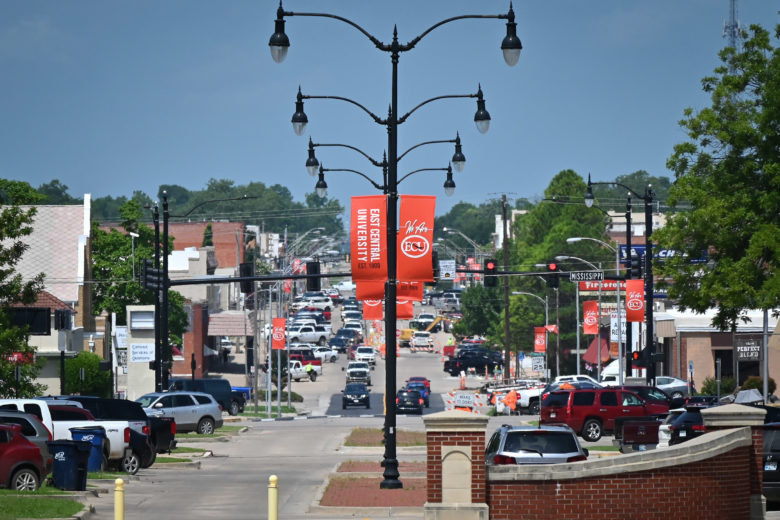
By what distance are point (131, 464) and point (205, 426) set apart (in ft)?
54.4

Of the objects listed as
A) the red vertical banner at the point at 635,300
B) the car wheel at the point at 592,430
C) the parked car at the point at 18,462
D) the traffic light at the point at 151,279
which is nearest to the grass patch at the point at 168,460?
the parked car at the point at 18,462

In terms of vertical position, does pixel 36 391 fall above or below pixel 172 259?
below

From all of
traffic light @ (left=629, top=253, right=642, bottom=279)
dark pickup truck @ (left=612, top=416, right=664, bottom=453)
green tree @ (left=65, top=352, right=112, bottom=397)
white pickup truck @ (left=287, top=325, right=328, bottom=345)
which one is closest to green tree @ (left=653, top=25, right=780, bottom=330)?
dark pickup truck @ (left=612, top=416, right=664, bottom=453)

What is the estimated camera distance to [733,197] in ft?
119

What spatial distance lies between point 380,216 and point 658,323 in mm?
55795

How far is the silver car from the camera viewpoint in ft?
153

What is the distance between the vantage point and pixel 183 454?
40.2 meters

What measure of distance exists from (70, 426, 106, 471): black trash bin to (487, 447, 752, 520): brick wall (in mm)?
13291

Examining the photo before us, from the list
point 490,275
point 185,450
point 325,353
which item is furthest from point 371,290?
point 325,353

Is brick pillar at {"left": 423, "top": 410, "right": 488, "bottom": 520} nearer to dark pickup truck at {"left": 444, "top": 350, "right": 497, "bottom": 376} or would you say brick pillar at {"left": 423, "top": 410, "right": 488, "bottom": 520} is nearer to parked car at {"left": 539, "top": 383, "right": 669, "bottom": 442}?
parked car at {"left": 539, "top": 383, "right": 669, "bottom": 442}

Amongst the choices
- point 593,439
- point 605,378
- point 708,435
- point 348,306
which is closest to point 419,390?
point 605,378

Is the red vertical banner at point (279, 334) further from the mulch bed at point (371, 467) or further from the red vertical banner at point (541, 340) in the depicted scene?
the mulch bed at point (371, 467)

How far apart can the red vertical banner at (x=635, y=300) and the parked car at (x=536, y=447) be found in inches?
1102

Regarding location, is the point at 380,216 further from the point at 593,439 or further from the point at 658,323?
the point at 658,323
